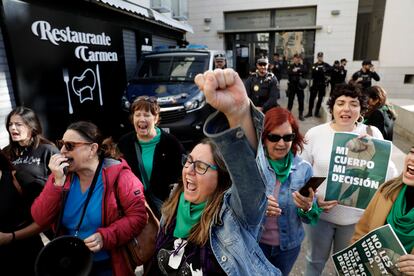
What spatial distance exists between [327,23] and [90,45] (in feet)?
39.1

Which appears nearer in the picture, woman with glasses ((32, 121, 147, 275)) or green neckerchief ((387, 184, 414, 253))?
green neckerchief ((387, 184, 414, 253))

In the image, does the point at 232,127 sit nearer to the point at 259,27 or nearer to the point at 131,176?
the point at 131,176

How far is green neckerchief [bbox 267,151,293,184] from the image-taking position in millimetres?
1871

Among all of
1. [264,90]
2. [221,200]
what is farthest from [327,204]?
[264,90]

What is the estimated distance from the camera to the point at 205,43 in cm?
1579

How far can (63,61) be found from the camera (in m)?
5.35

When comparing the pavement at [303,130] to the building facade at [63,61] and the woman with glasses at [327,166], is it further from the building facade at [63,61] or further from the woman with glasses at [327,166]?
the building facade at [63,61]

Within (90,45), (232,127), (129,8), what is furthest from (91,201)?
(129,8)

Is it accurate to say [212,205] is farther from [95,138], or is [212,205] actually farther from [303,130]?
[303,130]

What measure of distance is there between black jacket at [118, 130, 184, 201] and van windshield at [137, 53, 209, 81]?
3978 millimetres

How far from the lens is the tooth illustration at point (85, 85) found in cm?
576

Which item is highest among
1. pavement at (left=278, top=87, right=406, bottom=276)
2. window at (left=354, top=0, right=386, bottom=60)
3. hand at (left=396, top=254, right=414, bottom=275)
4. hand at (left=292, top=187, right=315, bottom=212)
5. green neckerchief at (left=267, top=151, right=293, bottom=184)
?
window at (left=354, top=0, right=386, bottom=60)

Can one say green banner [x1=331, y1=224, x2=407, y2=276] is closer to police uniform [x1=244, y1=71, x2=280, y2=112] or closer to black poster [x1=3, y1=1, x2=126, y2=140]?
police uniform [x1=244, y1=71, x2=280, y2=112]

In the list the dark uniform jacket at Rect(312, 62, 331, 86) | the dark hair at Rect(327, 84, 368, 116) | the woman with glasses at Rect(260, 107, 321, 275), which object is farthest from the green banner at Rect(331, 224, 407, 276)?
the dark uniform jacket at Rect(312, 62, 331, 86)
